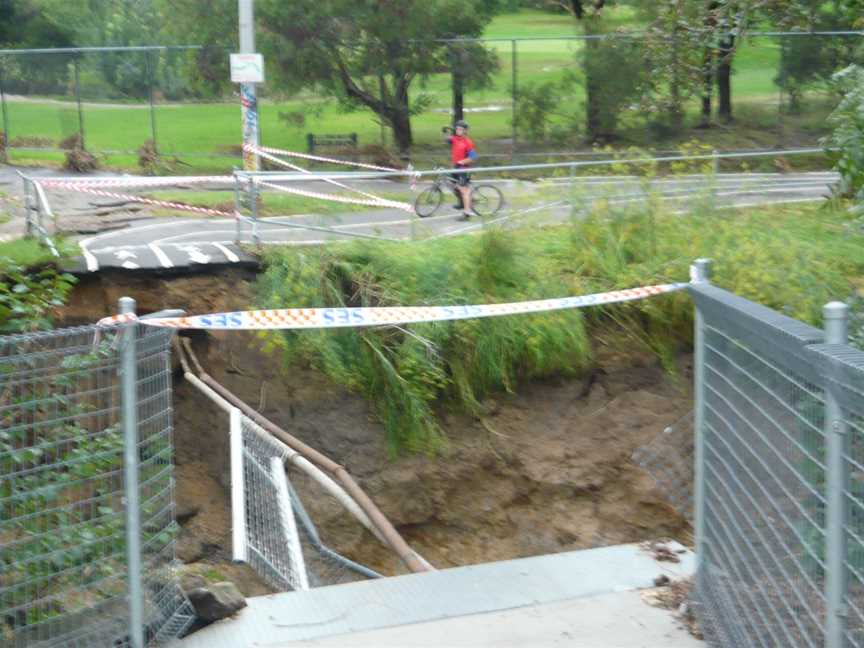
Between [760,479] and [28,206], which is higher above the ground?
[28,206]

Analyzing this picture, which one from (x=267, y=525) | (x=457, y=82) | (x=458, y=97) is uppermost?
(x=457, y=82)

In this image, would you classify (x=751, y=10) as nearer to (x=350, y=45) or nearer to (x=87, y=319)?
(x=87, y=319)

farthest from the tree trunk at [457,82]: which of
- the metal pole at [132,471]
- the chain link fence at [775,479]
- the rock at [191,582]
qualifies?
the metal pole at [132,471]

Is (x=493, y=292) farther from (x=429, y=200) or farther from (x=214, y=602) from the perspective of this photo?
(x=214, y=602)

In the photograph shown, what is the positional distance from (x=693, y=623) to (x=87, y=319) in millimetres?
8961

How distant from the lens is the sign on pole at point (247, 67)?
828 inches

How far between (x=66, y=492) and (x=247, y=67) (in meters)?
16.7

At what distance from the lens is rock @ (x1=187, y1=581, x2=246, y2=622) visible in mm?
5965

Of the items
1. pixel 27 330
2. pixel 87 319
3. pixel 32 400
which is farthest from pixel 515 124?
pixel 32 400

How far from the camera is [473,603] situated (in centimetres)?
630

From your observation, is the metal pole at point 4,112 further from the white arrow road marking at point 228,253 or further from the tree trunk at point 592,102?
the white arrow road marking at point 228,253

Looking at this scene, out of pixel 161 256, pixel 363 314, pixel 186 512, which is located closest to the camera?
pixel 363 314

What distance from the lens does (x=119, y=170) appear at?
26.9 metres

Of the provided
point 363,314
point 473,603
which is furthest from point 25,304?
point 473,603
